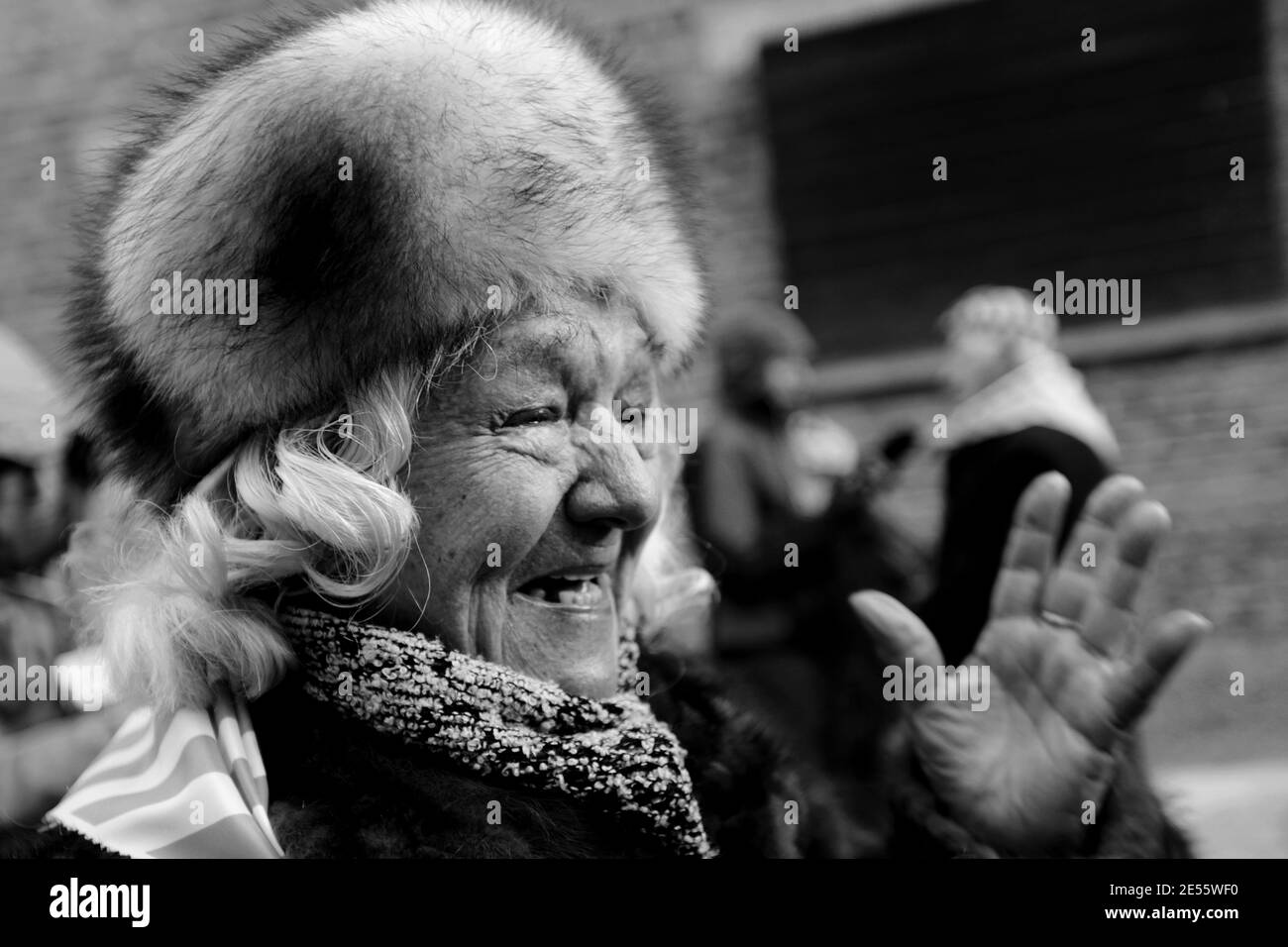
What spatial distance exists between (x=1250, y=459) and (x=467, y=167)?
4859mm

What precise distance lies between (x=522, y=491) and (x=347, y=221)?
365 millimetres

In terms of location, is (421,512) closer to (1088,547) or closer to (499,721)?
(499,721)

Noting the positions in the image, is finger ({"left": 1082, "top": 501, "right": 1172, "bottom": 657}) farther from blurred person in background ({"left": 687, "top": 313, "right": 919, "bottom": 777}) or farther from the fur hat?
blurred person in background ({"left": 687, "top": 313, "right": 919, "bottom": 777})

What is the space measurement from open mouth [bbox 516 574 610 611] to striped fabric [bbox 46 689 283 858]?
37 centimetres

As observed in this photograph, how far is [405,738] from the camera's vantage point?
4.91 feet

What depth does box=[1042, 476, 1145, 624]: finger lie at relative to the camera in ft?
5.16

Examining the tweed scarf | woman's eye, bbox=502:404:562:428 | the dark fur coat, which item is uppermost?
woman's eye, bbox=502:404:562:428

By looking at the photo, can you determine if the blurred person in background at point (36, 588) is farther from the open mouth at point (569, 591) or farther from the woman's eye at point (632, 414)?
the woman's eye at point (632, 414)

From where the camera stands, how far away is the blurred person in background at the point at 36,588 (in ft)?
7.90

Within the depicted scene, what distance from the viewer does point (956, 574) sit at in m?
2.67

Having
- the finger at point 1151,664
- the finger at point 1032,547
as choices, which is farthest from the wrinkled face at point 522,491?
the finger at point 1151,664

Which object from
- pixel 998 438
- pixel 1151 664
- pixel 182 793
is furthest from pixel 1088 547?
pixel 998 438

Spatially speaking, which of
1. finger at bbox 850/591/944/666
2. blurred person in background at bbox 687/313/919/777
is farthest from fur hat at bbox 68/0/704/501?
blurred person in background at bbox 687/313/919/777
